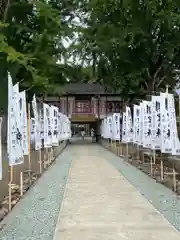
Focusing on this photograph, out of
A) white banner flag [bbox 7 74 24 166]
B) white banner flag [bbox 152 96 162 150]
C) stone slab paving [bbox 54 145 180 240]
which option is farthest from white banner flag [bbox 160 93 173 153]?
white banner flag [bbox 7 74 24 166]

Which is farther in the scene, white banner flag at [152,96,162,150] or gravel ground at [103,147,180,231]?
white banner flag at [152,96,162,150]

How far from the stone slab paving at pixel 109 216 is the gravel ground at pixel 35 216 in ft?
0.58

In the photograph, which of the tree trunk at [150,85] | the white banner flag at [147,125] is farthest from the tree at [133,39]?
the white banner flag at [147,125]

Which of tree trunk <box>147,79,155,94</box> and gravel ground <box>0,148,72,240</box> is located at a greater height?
tree trunk <box>147,79,155,94</box>

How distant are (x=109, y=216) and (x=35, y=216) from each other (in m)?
1.39

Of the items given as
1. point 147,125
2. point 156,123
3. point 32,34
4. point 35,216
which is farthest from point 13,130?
point 32,34

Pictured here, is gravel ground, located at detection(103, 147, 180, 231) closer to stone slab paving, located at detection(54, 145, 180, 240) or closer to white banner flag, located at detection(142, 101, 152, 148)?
stone slab paving, located at detection(54, 145, 180, 240)

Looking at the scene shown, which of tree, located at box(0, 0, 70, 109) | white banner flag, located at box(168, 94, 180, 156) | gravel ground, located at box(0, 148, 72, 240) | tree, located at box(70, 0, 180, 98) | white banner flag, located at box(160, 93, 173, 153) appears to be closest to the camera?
gravel ground, located at box(0, 148, 72, 240)

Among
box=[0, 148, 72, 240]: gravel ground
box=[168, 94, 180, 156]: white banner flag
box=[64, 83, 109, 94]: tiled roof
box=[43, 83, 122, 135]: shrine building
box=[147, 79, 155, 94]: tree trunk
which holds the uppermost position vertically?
box=[64, 83, 109, 94]: tiled roof

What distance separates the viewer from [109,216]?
7824 mm

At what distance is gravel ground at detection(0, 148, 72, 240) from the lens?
6.58 m

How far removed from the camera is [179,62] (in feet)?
82.5

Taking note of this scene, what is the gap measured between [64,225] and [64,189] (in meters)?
4.62

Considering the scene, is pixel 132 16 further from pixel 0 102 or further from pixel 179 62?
pixel 0 102
